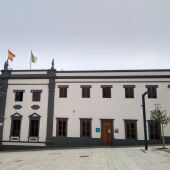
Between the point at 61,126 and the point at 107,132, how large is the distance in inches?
214

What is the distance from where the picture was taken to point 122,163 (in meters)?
12.5

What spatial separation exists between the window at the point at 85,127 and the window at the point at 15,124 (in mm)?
7539

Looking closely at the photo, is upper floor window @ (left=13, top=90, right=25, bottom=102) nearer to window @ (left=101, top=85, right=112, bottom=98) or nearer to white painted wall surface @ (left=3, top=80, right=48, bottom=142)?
white painted wall surface @ (left=3, top=80, right=48, bottom=142)

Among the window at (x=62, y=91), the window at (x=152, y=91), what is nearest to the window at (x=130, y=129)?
the window at (x=152, y=91)

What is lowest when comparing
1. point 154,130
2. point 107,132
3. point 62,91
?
point 107,132

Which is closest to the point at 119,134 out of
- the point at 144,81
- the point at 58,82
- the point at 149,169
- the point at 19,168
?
the point at 144,81

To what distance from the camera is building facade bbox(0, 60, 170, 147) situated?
22.1 meters

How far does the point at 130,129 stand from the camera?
22.0 meters

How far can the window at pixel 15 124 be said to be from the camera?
912 inches

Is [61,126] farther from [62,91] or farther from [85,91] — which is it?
[85,91]

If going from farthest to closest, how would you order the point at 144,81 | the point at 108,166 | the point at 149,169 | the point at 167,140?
the point at 144,81
the point at 167,140
the point at 108,166
the point at 149,169

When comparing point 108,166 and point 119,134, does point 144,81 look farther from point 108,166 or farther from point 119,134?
point 108,166

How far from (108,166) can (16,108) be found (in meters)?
15.6

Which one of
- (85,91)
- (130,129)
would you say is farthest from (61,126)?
(130,129)
